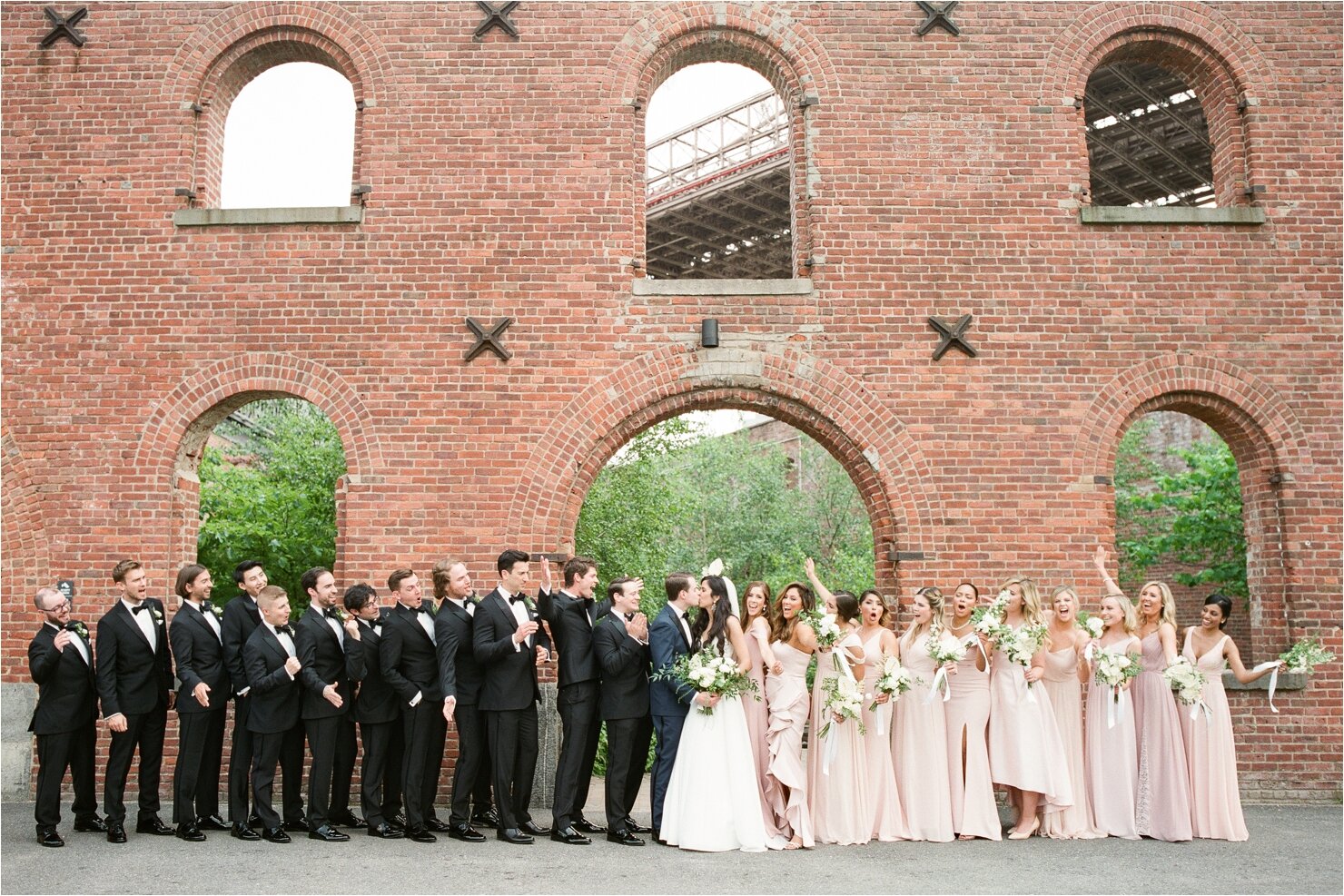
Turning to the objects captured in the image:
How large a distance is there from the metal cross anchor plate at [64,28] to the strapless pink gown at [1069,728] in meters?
10.5

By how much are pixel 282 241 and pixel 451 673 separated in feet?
16.1

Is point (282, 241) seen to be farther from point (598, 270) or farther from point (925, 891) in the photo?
point (925, 891)

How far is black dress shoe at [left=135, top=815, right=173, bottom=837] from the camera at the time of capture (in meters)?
7.69

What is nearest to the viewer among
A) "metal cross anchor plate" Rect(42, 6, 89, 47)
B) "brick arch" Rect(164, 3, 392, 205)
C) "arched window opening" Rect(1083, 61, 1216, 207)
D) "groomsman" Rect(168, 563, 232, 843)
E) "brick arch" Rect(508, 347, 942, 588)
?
"groomsman" Rect(168, 563, 232, 843)

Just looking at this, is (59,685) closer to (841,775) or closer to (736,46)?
(841,775)

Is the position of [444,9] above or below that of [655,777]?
above

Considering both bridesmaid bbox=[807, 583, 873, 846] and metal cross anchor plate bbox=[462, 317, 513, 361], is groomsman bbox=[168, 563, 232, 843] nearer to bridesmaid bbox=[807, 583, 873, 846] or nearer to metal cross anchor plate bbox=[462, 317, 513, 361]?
metal cross anchor plate bbox=[462, 317, 513, 361]

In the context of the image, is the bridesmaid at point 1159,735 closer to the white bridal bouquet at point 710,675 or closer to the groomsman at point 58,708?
the white bridal bouquet at point 710,675

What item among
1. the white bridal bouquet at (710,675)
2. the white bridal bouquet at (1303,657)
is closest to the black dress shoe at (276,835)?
the white bridal bouquet at (710,675)

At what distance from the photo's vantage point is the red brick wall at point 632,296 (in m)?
9.77

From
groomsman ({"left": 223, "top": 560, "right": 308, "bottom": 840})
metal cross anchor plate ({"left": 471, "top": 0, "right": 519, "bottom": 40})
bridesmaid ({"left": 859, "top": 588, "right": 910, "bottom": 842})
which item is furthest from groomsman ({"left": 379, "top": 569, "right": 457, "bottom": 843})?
metal cross anchor plate ({"left": 471, "top": 0, "right": 519, "bottom": 40})

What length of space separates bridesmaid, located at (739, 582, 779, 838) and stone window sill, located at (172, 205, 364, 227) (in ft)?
17.3

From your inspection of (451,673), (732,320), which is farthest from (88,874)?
(732,320)

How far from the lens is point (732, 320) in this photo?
10039 millimetres
